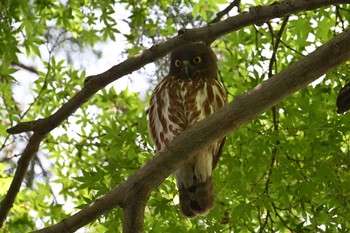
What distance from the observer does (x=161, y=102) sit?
453 cm

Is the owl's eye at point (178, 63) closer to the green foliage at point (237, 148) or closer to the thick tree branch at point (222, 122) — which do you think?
the green foliage at point (237, 148)

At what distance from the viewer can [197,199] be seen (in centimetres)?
426

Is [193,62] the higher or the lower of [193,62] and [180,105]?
the higher

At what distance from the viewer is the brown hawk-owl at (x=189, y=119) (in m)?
4.32

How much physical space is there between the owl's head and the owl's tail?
2.81 feet

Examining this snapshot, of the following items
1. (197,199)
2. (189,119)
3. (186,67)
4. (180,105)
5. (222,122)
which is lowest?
(222,122)

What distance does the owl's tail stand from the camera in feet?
13.8

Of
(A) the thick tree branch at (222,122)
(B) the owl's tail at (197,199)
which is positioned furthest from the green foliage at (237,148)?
(A) the thick tree branch at (222,122)

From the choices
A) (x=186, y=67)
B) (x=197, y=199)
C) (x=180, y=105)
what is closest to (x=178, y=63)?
(x=186, y=67)

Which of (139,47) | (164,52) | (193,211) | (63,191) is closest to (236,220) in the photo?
(193,211)

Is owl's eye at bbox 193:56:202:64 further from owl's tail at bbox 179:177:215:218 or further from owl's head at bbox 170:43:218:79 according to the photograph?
owl's tail at bbox 179:177:215:218

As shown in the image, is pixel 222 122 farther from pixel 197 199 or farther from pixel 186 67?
pixel 186 67

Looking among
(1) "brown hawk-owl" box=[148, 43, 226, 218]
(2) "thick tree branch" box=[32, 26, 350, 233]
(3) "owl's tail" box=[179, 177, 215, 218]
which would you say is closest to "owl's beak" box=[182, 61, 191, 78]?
(1) "brown hawk-owl" box=[148, 43, 226, 218]

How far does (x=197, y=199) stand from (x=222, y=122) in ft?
4.55
